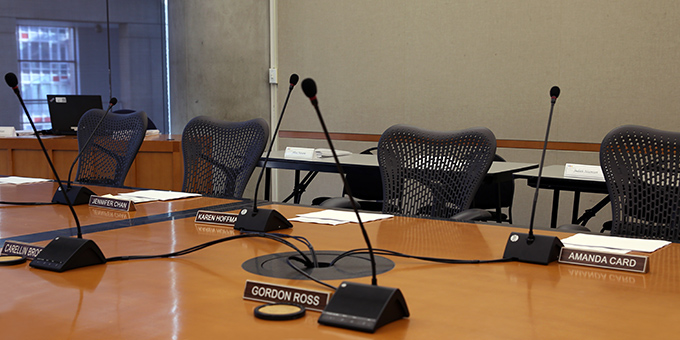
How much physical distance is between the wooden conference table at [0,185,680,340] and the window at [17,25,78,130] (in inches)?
242

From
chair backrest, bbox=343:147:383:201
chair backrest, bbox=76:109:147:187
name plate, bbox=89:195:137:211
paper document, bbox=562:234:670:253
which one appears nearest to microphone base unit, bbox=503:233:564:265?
paper document, bbox=562:234:670:253

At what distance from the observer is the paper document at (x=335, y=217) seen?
2.14 m

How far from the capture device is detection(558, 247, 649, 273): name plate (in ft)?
4.89

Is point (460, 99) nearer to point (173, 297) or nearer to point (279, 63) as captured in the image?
point (279, 63)

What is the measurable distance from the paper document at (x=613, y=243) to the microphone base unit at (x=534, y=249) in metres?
0.17

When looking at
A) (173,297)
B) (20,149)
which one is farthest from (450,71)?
(173,297)

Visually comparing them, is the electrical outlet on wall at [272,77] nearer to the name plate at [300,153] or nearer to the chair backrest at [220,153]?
the name plate at [300,153]

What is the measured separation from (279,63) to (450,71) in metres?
1.80

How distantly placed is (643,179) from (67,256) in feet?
6.10

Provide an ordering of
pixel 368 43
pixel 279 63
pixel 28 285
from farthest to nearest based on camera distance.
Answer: pixel 279 63, pixel 368 43, pixel 28 285

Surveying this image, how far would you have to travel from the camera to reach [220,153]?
3176mm

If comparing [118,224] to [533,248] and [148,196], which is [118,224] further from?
[533,248]

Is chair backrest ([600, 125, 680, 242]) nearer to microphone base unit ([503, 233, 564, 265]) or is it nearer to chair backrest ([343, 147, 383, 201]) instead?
microphone base unit ([503, 233, 564, 265])

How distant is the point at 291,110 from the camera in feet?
21.6
